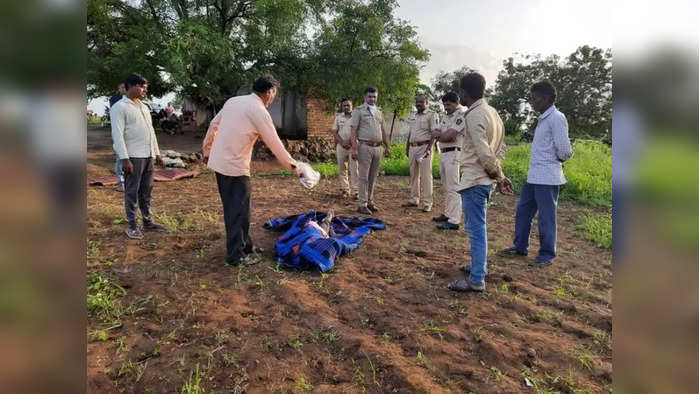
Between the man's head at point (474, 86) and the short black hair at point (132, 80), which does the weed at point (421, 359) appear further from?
the short black hair at point (132, 80)

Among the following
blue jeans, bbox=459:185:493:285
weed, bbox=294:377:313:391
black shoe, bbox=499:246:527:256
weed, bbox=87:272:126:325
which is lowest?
weed, bbox=294:377:313:391

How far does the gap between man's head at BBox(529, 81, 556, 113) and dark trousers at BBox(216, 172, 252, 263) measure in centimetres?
286

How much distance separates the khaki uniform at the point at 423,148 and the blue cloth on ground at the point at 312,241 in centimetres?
143

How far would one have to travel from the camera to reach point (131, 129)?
4.29m

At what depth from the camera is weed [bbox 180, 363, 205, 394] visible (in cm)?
206

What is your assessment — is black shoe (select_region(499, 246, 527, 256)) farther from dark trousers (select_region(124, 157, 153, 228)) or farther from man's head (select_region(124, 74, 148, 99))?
man's head (select_region(124, 74, 148, 99))

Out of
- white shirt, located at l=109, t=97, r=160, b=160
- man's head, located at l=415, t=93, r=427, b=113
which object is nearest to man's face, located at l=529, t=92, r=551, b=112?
man's head, located at l=415, t=93, r=427, b=113

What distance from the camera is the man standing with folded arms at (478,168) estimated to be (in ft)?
10.5

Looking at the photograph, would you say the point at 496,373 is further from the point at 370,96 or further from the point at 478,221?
the point at 370,96

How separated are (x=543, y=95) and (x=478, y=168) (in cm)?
129

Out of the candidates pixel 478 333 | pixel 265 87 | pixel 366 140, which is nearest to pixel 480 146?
pixel 478 333

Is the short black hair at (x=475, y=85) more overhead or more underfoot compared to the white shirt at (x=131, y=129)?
more overhead

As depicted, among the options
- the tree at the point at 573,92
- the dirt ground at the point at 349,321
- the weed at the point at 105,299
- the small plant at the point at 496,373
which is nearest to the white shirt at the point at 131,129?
the dirt ground at the point at 349,321
